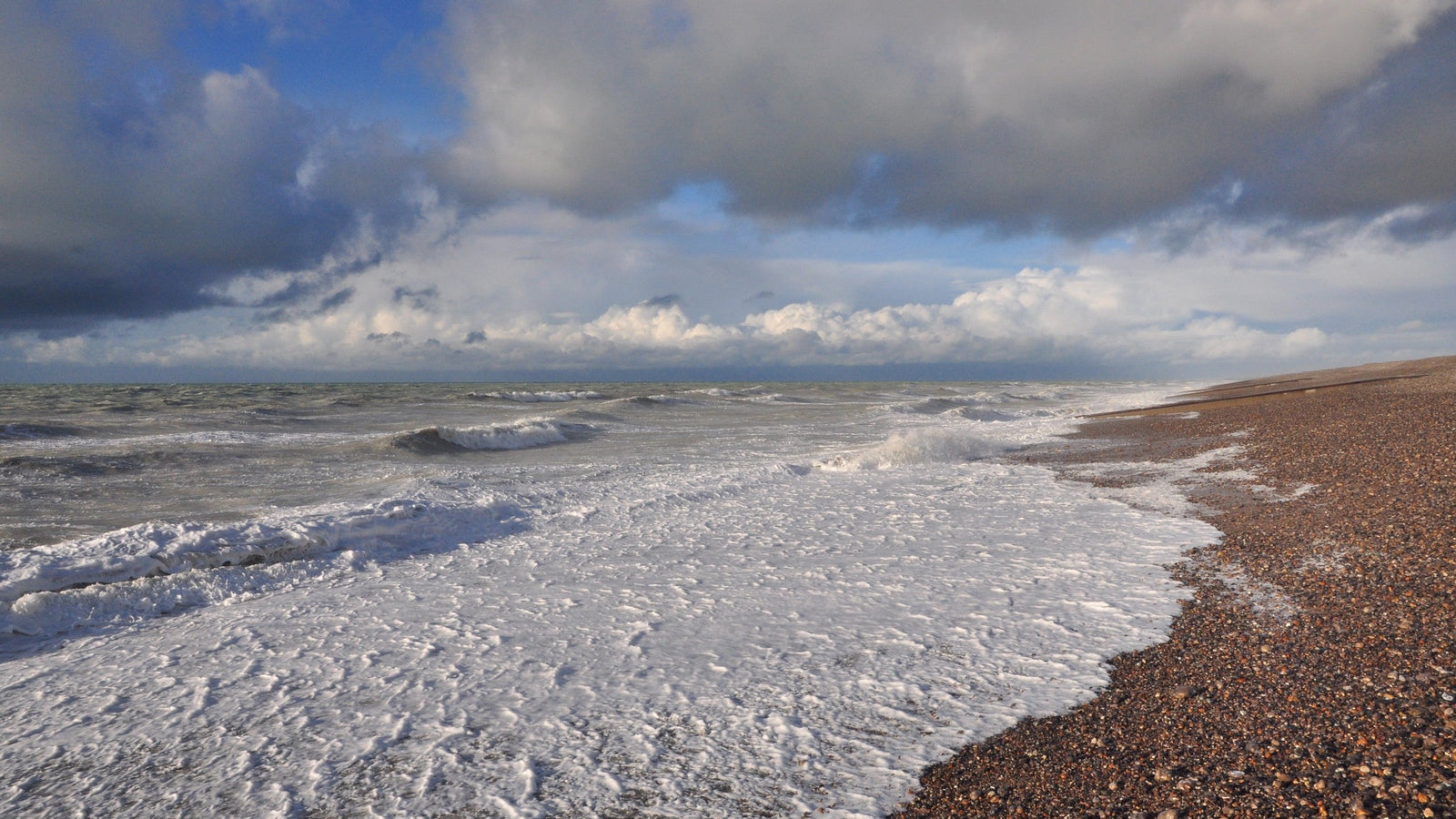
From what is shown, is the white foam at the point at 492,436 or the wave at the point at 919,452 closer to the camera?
the wave at the point at 919,452

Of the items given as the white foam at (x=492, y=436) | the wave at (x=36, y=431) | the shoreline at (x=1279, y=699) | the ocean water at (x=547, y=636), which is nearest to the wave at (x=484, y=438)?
the white foam at (x=492, y=436)

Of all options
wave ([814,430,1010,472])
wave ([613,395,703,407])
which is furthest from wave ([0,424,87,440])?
wave ([814,430,1010,472])

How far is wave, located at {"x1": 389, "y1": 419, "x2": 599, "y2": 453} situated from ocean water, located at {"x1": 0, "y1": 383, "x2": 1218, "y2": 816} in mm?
7973

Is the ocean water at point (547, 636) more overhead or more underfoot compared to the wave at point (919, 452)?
more underfoot

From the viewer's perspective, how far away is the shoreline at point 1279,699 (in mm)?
3480

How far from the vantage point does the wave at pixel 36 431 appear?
23.2 metres

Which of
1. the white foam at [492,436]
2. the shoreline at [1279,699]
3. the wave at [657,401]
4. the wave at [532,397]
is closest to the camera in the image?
the shoreline at [1279,699]

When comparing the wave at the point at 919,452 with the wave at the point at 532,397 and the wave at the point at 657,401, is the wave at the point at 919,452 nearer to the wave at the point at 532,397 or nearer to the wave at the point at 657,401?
the wave at the point at 657,401

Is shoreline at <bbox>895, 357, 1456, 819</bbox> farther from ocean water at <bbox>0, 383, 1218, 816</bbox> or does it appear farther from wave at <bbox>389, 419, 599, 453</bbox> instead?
wave at <bbox>389, 419, 599, 453</bbox>

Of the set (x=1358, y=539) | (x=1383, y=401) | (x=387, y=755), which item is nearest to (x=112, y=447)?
(x=387, y=755)

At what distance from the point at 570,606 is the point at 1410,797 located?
5.76 meters

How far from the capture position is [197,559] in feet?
27.0

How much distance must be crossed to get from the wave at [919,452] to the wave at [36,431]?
24865mm

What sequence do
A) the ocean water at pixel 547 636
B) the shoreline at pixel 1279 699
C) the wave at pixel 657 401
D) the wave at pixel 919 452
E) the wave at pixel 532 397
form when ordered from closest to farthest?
the shoreline at pixel 1279 699 < the ocean water at pixel 547 636 < the wave at pixel 919 452 < the wave at pixel 657 401 < the wave at pixel 532 397
